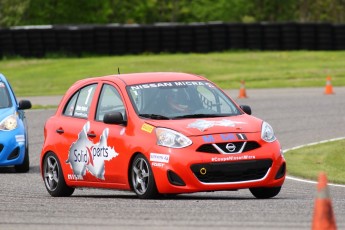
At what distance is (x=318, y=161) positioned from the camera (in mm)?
18219

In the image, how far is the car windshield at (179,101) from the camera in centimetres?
1216

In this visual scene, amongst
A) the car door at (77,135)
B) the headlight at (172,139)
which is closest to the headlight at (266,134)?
the headlight at (172,139)

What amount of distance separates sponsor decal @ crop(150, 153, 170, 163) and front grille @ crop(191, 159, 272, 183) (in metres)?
0.27

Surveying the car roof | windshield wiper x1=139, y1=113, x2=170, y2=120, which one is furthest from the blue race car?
windshield wiper x1=139, y1=113, x2=170, y2=120

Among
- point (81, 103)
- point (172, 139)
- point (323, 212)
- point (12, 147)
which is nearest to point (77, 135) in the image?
point (81, 103)

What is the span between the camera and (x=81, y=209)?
10.5 m

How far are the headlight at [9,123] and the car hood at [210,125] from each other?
18.4ft

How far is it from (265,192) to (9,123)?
612 centimetres

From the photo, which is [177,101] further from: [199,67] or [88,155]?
[199,67]

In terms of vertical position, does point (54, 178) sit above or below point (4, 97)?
above

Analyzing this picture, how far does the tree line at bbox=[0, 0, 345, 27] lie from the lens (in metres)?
79.4

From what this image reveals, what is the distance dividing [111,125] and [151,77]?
0.83 m

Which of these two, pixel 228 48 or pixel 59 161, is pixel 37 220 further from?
pixel 228 48

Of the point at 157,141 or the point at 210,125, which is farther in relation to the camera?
the point at 210,125
